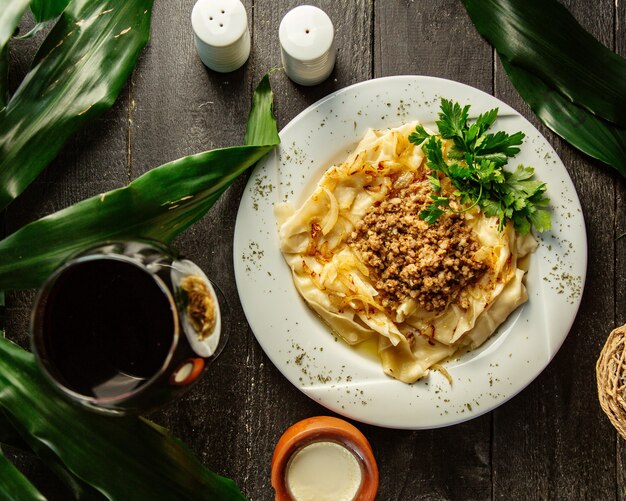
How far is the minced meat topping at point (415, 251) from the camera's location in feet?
6.34

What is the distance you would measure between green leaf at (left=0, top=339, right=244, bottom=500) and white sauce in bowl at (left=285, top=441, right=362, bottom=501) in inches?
8.1

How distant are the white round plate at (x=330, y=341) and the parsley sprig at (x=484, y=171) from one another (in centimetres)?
5

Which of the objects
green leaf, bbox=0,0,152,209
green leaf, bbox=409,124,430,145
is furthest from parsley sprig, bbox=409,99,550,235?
green leaf, bbox=0,0,152,209

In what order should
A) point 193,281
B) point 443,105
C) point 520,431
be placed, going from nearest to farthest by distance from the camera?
point 193,281, point 443,105, point 520,431

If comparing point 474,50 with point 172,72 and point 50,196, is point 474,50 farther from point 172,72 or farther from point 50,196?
point 50,196

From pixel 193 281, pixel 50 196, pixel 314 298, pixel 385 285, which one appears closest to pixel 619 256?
pixel 385 285

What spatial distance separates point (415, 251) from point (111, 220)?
859mm

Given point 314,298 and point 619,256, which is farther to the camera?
point 619,256

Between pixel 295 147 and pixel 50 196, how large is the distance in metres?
0.81

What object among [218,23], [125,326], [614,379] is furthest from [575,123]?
[125,326]

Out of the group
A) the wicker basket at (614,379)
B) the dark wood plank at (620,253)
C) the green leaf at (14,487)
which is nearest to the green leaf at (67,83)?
the green leaf at (14,487)

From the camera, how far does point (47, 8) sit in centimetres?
188

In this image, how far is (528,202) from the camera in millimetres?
1890

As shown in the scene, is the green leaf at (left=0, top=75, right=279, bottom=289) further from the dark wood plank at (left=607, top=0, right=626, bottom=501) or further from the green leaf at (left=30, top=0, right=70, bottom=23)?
the dark wood plank at (left=607, top=0, right=626, bottom=501)
